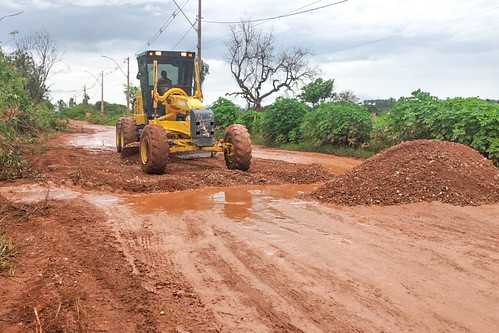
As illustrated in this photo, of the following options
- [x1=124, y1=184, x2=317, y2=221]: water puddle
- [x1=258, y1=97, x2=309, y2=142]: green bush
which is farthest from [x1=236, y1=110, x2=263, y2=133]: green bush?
[x1=124, y1=184, x2=317, y2=221]: water puddle

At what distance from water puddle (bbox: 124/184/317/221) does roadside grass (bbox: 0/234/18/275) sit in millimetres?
2366

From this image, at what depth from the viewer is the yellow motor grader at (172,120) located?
10180mm

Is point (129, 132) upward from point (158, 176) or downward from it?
upward

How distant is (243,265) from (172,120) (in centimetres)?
810

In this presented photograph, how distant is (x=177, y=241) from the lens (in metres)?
5.34

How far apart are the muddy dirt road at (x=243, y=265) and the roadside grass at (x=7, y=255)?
0.32 feet

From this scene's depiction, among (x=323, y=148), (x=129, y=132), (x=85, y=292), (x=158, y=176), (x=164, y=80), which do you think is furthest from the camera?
(x=323, y=148)

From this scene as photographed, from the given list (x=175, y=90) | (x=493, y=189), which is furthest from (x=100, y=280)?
(x=175, y=90)

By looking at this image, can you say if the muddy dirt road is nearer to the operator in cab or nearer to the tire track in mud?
the tire track in mud

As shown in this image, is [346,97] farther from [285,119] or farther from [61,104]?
[61,104]

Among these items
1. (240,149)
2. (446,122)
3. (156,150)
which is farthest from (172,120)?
(446,122)

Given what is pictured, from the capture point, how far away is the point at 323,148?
18188 millimetres

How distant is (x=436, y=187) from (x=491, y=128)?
4.96m

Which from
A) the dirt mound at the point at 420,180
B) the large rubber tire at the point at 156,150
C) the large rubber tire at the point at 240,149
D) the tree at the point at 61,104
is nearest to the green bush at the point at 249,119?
the large rubber tire at the point at 240,149
